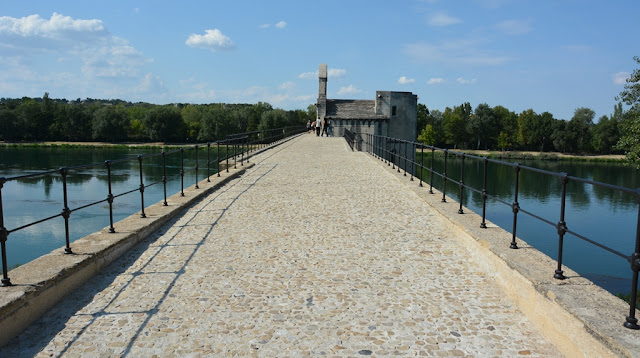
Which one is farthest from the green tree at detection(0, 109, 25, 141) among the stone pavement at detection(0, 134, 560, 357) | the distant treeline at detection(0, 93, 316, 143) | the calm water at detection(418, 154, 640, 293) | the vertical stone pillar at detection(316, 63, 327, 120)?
the stone pavement at detection(0, 134, 560, 357)

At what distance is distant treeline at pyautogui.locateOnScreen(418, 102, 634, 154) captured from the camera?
79.8 meters

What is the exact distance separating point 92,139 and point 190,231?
98.1 meters

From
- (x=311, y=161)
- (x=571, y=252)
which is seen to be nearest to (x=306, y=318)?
(x=311, y=161)

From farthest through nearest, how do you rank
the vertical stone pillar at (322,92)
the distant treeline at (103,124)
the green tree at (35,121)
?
1. the green tree at (35,121)
2. the distant treeline at (103,124)
3. the vertical stone pillar at (322,92)

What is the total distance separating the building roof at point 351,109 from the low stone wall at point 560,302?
4366cm

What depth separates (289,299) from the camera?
4.19 metres

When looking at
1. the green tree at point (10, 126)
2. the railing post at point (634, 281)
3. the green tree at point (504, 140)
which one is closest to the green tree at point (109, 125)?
the green tree at point (10, 126)

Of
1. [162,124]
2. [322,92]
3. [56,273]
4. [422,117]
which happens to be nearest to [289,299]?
[56,273]

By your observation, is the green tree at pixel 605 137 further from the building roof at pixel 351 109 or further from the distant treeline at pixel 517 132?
the building roof at pixel 351 109

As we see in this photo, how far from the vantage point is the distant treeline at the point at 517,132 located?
262 ft

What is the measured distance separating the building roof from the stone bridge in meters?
42.5

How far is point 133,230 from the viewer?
19.8 ft

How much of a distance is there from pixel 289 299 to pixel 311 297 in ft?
0.66

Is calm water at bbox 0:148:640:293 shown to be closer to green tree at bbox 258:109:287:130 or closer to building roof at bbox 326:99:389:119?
building roof at bbox 326:99:389:119
